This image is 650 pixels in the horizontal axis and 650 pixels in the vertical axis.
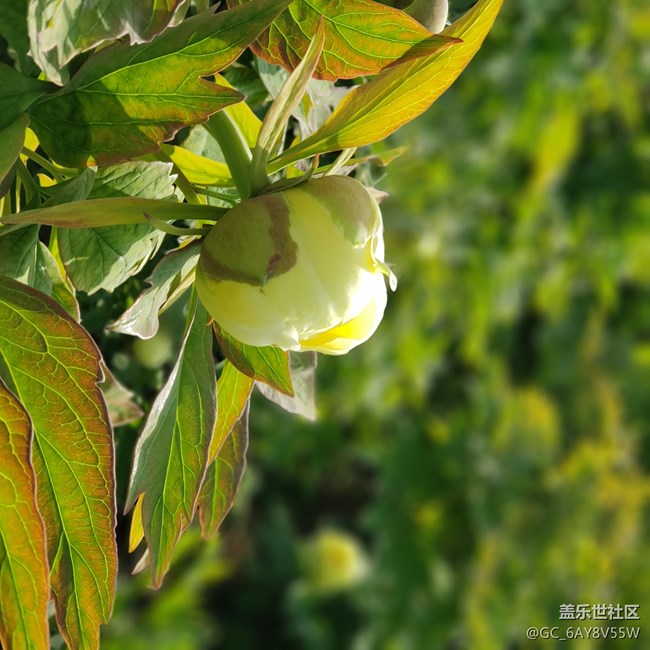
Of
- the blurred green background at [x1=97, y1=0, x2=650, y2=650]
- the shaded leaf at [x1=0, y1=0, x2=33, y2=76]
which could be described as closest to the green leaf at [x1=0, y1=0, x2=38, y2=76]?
the shaded leaf at [x1=0, y1=0, x2=33, y2=76]

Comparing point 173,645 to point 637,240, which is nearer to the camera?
point 173,645

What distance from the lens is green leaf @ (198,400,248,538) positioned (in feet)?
0.85

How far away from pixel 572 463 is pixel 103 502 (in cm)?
164

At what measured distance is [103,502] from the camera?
0.64 feet

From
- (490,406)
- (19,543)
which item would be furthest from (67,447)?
(490,406)

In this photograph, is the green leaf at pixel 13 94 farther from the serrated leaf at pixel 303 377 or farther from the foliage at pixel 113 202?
the serrated leaf at pixel 303 377

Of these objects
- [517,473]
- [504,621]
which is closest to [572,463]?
[517,473]

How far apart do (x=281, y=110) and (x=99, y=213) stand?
5cm

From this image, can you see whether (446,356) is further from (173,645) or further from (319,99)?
(319,99)

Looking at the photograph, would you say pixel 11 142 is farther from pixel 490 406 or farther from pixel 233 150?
pixel 490 406

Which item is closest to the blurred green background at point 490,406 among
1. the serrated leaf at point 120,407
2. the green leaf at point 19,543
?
the serrated leaf at point 120,407

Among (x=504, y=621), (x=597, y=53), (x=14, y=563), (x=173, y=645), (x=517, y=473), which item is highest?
(x=14, y=563)

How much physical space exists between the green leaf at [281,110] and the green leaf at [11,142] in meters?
0.05

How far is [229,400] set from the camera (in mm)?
240
